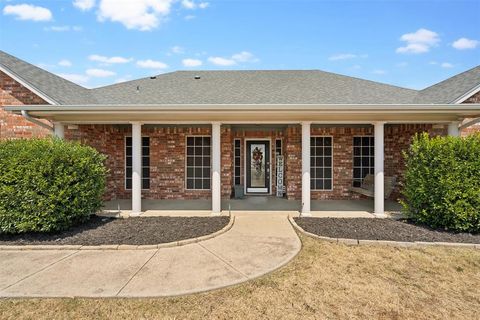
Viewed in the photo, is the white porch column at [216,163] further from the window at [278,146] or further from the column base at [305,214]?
the window at [278,146]

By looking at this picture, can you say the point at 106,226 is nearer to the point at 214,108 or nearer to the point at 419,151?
the point at 214,108

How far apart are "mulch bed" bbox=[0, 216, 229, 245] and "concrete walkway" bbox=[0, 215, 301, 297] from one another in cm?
38

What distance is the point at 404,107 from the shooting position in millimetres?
5582

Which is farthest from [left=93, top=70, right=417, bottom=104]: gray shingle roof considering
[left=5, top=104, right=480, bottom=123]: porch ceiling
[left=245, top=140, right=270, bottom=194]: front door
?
[left=245, top=140, right=270, bottom=194]: front door

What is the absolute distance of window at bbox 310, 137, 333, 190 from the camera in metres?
9.05

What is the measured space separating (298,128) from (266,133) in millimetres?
1328

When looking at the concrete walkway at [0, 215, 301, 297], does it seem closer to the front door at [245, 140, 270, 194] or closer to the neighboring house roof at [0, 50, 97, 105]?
the front door at [245, 140, 270, 194]

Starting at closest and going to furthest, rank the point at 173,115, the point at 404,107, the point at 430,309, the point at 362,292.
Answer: the point at 430,309 → the point at 362,292 → the point at 404,107 → the point at 173,115

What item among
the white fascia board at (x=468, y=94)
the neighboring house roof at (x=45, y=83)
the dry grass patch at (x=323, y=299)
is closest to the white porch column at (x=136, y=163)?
the neighboring house roof at (x=45, y=83)

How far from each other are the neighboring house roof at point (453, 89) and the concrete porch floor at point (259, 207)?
158 inches

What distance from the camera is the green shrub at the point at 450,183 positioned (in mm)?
5148

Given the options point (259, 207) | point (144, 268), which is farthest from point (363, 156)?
point (144, 268)

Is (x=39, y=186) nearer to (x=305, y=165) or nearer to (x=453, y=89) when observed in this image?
(x=305, y=165)

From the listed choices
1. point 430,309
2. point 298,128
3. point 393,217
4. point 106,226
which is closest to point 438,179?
point 393,217
